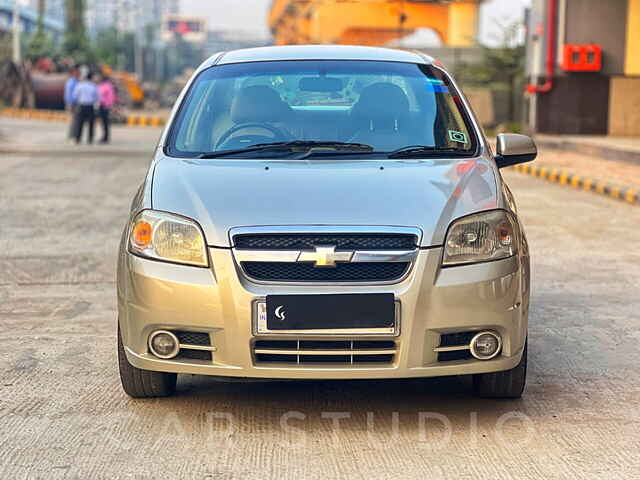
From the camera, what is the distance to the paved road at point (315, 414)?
13.9 feet

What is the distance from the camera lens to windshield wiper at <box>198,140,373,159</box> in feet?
17.5

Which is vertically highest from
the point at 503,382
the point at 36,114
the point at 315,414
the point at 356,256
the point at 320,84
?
the point at 320,84

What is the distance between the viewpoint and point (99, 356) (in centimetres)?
597

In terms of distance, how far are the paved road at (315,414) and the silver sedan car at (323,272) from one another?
235 millimetres

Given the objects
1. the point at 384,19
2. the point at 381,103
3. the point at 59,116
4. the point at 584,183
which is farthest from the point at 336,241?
the point at 384,19

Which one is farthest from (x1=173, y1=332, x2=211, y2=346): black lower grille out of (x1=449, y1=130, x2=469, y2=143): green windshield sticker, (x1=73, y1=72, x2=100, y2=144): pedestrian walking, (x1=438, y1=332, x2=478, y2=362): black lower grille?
(x1=73, y1=72, x2=100, y2=144): pedestrian walking

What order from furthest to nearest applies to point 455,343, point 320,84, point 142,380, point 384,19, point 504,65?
point 384,19, point 504,65, point 320,84, point 142,380, point 455,343

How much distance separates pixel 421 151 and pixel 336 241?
101 centimetres

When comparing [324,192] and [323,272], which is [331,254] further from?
→ [324,192]

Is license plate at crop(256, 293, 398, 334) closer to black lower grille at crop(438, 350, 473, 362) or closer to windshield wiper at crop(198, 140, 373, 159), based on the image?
black lower grille at crop(438, 350, 473, 362)

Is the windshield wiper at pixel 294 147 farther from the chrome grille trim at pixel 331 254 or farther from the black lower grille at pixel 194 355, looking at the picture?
the black lower grille at pixel 194 355

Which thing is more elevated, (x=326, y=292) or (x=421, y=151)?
(x=421, y=151)

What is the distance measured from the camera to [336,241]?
14.7 ft

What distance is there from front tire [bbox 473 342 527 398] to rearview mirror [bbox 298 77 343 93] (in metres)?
1.61
